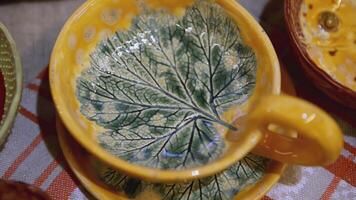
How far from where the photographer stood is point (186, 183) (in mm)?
506

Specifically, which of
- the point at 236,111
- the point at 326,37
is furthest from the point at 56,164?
the point at 326,37

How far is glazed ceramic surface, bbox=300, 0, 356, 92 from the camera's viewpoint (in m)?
0.60

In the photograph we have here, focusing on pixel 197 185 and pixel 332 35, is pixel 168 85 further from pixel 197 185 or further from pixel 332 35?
pixel 332 35

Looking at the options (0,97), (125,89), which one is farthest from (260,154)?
(0,97)

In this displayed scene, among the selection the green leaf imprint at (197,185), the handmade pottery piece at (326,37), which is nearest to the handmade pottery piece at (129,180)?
the green leaf imprint at (197,185)

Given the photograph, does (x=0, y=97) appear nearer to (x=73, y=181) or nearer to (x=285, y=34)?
(x=73, y=181)

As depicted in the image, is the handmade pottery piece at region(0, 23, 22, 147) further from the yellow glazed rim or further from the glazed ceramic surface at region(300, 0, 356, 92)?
the glazed ceramic surface at region(300, 0, 356, 92)

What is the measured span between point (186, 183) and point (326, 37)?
25 cm

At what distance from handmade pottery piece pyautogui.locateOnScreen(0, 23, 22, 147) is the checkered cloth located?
0.13 ft

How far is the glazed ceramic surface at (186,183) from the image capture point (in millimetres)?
499

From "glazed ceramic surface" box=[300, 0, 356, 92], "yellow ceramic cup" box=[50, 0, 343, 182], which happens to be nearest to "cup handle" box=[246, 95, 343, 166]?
"yellow ceramic cup" box=[50, 0, 343, 182]

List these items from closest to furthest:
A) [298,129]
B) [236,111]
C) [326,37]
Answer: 1. [298,129]
2. [236,111]
3. [326,37]

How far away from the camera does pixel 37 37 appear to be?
2.10ft

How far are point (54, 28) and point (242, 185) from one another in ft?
0.98
